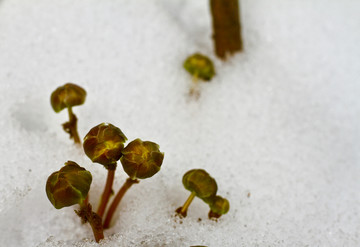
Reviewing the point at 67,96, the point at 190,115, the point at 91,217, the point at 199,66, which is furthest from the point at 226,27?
the point at 91,217

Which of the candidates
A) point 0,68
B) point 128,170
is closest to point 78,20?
point 0,68

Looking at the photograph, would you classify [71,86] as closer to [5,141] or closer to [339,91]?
[5,141]

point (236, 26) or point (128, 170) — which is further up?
point (236, 26)

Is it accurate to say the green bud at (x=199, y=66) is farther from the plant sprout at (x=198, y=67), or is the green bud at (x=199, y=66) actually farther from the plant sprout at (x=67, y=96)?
the plant sprout at (x=67, y=96)

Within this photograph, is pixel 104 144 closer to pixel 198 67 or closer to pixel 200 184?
pixel 200 184

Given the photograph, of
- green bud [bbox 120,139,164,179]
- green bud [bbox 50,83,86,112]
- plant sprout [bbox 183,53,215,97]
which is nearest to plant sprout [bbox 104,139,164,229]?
green bud [bbox 120,139,164,179]

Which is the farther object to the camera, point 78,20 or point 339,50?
point 339,50
